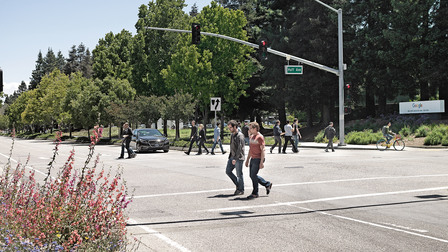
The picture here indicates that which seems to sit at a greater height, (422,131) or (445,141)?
(422,131)

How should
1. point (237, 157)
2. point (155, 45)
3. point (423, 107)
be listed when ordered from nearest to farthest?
point (237, 157) → point (423, 107) → point (155, 45)

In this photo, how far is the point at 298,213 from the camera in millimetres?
8555

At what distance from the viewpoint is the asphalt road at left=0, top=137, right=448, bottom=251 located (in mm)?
6413

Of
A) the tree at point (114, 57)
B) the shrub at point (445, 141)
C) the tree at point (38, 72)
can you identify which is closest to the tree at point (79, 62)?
the tree at point (38, 72)

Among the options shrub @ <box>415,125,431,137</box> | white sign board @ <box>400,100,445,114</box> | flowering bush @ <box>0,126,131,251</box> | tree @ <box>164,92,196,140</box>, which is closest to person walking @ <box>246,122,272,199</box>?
flowering bush @ <box>0,126,131,251</box>

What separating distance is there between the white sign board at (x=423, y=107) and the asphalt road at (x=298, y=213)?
22120 millimetres

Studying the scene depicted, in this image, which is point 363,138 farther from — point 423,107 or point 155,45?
point 155,45

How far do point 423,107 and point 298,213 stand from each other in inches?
1224

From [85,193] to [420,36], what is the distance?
3770 cm

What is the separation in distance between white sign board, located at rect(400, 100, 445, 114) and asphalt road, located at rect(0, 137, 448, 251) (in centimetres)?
2212

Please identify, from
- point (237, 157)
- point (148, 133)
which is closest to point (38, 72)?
point (148, 133)

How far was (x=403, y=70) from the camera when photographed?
39.8 metres

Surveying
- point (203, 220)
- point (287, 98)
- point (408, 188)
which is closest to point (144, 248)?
point (203, 220)

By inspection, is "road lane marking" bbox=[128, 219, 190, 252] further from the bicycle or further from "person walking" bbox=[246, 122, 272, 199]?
the bicycle
